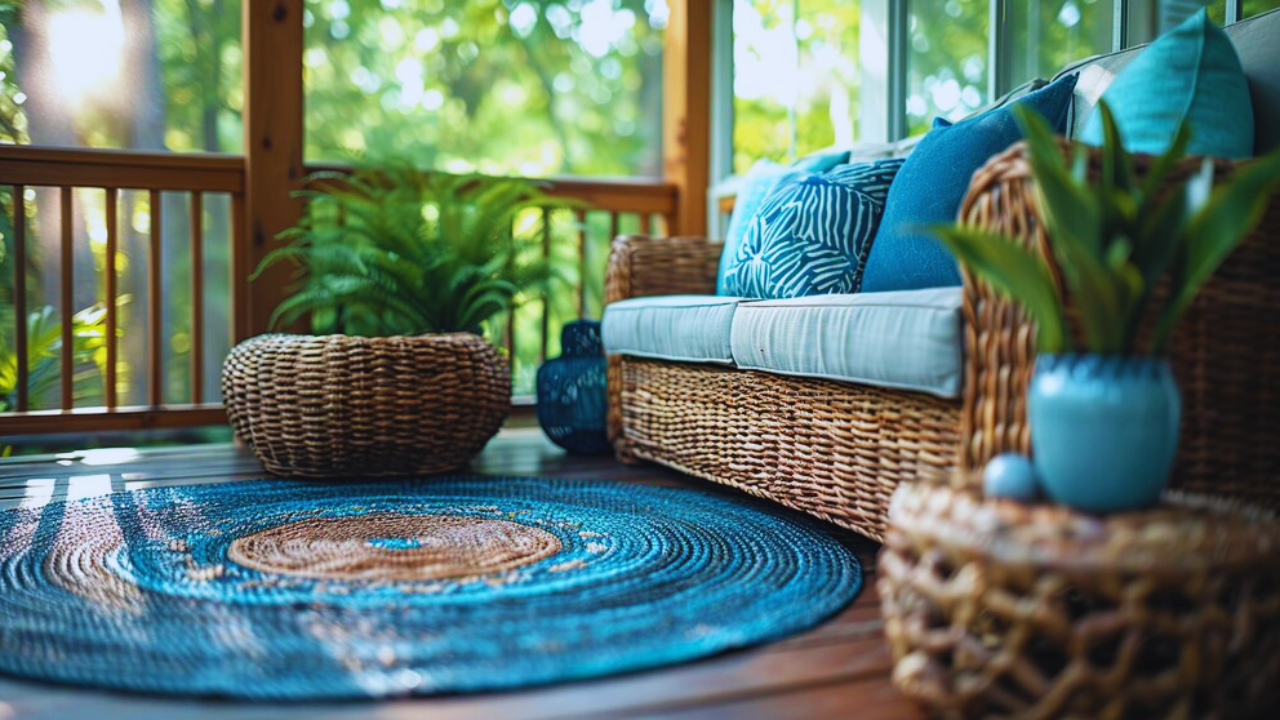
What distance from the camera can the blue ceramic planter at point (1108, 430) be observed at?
1018mm

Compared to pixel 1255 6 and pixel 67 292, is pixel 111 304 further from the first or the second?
pixel 1255 6

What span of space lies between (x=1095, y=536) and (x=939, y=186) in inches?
45.2

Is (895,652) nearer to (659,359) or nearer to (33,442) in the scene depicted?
(659,359)

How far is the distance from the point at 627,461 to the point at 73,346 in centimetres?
177

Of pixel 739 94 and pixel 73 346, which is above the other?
pixel 739 94

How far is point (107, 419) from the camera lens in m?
3.06

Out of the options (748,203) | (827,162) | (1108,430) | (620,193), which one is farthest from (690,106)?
(1108,430)

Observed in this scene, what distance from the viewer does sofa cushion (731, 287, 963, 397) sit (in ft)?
4.67

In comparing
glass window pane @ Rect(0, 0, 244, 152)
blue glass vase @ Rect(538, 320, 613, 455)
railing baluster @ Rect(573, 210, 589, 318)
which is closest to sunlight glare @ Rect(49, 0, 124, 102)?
glass window pane @ Rect(0, 0, 244, 152)

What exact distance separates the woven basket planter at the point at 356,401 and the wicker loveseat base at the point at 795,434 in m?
0.47

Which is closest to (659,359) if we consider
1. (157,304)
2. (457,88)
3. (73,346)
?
(157,304)

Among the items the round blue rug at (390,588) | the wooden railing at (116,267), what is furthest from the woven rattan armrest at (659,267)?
the round blue rug at (390,588)

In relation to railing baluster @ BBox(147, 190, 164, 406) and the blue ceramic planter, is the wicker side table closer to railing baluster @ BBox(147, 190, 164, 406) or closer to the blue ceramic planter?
the blue ceramic planter

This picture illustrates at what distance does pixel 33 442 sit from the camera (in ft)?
10.2
